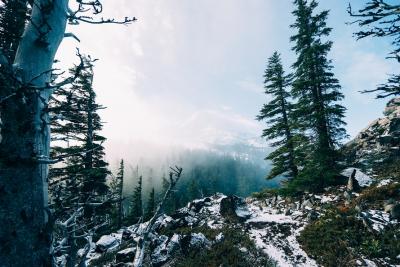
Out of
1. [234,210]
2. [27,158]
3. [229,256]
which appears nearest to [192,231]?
[234,210]

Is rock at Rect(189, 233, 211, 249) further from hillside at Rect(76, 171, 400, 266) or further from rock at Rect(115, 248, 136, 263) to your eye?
rock at Rect(115, 248, 136, 263)

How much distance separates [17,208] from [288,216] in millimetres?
18132

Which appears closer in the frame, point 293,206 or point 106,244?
point 293,206

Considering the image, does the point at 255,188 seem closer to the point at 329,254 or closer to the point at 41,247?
the point at 329,254

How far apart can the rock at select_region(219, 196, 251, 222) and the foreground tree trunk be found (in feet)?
58.9

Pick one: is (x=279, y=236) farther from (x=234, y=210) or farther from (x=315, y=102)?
(x=315, y=102)

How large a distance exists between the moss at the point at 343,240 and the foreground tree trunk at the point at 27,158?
43.1ft

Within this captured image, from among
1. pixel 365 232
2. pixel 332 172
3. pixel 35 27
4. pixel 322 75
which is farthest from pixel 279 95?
pixel 35 27

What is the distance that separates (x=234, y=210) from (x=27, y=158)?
1918 centimetres

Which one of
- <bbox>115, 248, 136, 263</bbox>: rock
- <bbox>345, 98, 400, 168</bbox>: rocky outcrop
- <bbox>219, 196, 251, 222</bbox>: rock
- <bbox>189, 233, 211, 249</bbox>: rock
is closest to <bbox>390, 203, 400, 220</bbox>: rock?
<bbox>345, 98, 400, 168</bbox>: rocky outcrop

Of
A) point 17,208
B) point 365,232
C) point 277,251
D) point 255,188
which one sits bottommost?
point 255,188

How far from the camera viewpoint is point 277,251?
1367 cm

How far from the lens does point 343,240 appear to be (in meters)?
12.7

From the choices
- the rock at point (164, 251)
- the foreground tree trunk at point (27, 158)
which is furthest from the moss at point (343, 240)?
the foreground tree trunk at point (27, 158)
